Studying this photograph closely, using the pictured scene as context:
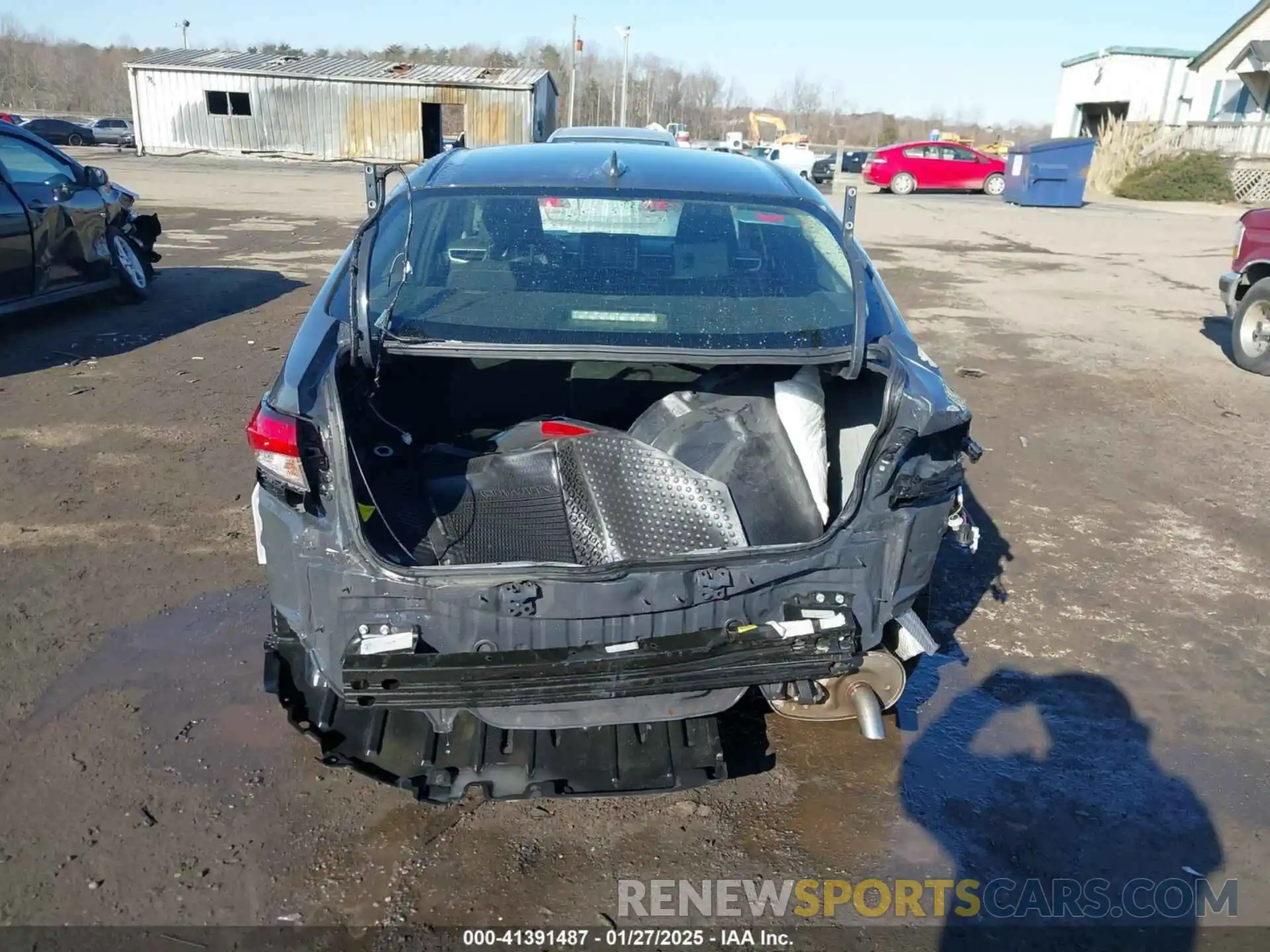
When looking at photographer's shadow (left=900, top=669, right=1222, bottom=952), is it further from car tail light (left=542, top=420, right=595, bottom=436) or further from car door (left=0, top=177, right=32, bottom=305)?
car door (left=0, top=177, right=32, bottom=305)

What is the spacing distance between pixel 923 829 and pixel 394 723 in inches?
63.2

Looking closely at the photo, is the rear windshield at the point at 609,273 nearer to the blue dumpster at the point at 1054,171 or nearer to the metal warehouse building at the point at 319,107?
the blue dumpster at the point at 1054,171

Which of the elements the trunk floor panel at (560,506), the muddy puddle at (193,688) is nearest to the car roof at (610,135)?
the trunk floor panel at (560,506)

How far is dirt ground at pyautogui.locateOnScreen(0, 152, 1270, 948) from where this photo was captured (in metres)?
2.57

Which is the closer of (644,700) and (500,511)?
(644,700)

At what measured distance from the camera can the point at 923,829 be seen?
2771 mm

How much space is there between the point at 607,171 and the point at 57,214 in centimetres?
655

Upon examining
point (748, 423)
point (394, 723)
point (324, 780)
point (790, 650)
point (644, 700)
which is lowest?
point (324, 780)

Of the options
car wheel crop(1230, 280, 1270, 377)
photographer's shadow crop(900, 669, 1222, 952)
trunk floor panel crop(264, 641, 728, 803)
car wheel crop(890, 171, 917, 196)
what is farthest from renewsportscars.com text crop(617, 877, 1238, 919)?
car wheel crop(890, 171, 917, 196)

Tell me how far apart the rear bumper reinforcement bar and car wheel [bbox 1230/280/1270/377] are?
735 centimetres

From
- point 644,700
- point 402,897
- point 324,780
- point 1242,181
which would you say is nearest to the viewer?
point 402,897

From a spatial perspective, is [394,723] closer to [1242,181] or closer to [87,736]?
[87,736]

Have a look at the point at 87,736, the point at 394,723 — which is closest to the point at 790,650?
the point at 394,723

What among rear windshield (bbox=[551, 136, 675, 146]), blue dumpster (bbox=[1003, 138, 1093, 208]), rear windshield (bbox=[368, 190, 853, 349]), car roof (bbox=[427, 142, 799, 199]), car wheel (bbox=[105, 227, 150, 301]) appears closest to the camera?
rear windshield (bbox=[368, 190, 853, 349])
